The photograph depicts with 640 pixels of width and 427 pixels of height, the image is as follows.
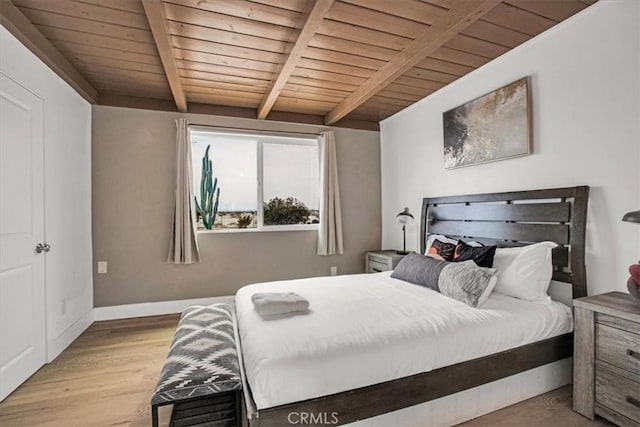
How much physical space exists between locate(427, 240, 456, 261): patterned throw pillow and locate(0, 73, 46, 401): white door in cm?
315

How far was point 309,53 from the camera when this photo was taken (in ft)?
8.28

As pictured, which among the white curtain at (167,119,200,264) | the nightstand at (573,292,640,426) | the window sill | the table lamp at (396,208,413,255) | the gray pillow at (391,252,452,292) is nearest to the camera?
the nightstand at (573,292,640,426)

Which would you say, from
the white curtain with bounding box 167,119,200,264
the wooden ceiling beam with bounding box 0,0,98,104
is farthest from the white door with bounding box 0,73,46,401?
the white curtain with bounding box 167,119,200,264

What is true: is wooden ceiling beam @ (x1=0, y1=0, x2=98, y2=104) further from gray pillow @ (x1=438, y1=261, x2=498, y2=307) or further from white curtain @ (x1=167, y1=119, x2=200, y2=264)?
gray pillow @ (x1=438, y1=261, x2=498, y2=307)

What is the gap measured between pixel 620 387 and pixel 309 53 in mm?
2930

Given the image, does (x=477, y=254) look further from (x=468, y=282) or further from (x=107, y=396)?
(x=107, y=396)

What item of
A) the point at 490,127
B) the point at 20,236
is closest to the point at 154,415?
the point at 20,236

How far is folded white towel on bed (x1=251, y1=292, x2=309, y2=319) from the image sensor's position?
183 centimetres

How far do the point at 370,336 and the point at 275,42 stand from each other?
216 centimetres

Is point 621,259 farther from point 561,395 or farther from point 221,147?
point 221,147

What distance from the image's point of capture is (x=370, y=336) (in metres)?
1.57

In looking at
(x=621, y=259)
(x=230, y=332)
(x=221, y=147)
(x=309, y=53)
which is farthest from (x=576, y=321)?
(x=221, y=147)

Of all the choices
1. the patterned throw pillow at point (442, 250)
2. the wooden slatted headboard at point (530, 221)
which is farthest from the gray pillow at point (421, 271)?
the wooden slatted headboard at point (530, 221)

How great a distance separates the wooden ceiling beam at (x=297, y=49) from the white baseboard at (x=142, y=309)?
7.83 ft
